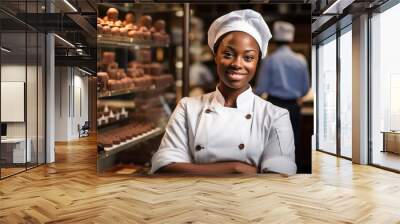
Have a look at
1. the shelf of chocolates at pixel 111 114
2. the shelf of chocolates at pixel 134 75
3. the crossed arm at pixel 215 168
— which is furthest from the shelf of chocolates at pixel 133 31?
the crossed arm at pixel 215 168

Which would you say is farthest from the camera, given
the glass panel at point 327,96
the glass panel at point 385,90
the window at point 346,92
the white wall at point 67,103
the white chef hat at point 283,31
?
the white wall at point 67,103

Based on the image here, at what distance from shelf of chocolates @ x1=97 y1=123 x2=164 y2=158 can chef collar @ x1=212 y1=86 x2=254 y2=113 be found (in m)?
0.84

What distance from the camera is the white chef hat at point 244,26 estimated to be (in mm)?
5425

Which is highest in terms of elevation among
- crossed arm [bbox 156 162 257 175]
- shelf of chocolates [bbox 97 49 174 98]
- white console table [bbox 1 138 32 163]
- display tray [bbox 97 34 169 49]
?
display tray [bbox 97 34 169 49]

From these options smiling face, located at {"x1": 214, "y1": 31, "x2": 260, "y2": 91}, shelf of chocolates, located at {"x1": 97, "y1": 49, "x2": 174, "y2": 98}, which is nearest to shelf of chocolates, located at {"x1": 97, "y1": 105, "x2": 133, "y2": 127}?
shelf of chocolates, located at {"x1": 97, "y1": 49, "x2": 174, "y2": 98}

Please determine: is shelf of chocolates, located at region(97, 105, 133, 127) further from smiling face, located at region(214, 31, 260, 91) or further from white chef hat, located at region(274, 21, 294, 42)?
white chef hat, located at region(274, 21, 294, 42)

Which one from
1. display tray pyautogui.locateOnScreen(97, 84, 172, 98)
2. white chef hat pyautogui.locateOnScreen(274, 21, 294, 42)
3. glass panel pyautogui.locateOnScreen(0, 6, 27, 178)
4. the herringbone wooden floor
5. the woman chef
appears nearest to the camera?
the herringbone wooden floor

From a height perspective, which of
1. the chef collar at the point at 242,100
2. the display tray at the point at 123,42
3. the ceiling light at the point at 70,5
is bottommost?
the chef collar at the point at 242,100

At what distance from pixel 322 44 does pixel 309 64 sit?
14.8 feet

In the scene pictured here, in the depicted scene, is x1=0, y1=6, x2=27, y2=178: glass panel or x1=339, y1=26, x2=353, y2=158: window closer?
x1=0, y1=6, x2=27, y2=178: glass panel

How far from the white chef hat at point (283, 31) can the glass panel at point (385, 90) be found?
2.29 metres

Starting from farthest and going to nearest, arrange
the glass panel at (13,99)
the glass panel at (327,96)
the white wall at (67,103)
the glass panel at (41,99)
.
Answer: the white wall at (67,103) → the glass panel at (327,96) → the glass panel at (41,99) → the glass panel at (13,99)

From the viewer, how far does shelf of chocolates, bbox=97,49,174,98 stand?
5.48 m

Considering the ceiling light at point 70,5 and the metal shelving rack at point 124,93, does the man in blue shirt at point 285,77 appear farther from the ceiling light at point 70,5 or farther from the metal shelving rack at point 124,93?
the ceiling light at point 70,5
